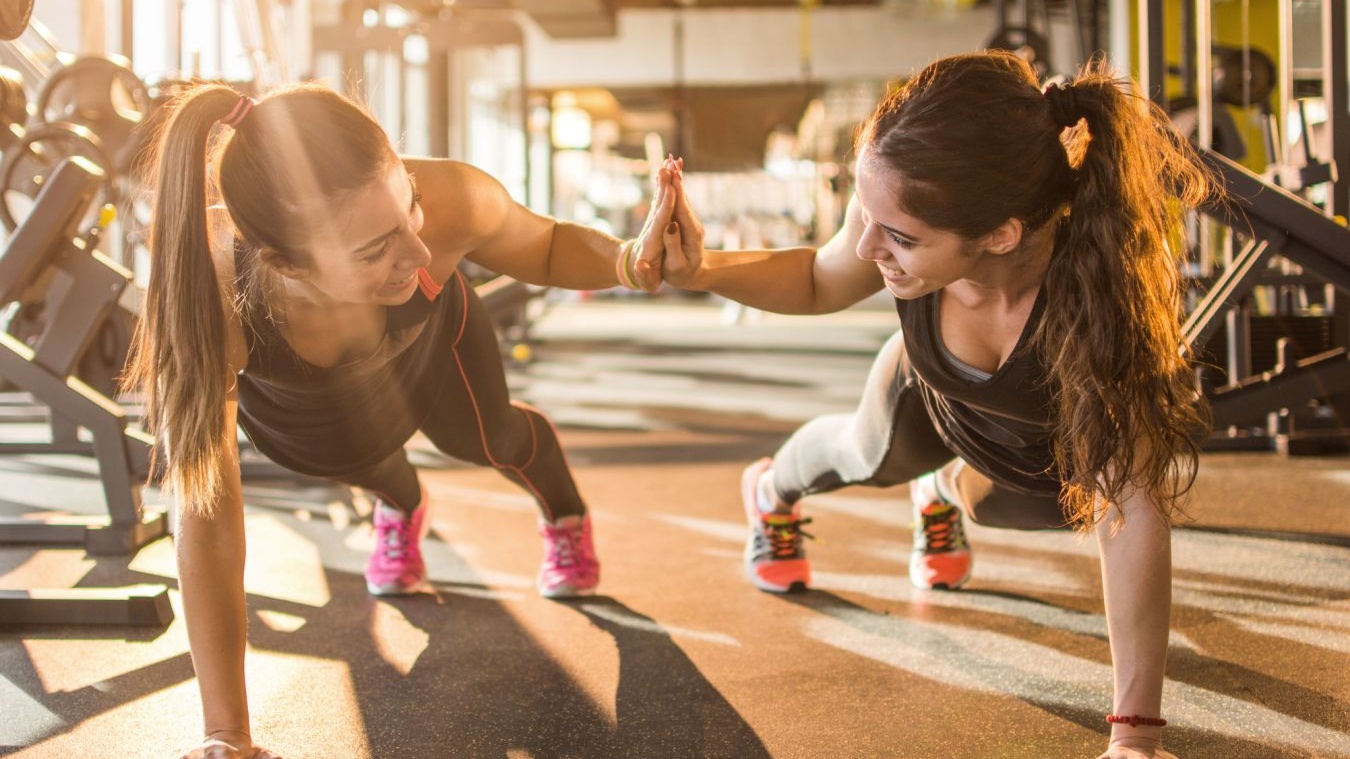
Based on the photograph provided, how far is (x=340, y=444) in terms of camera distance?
155 centimetres

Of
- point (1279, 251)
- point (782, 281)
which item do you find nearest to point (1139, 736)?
point (782, 281)

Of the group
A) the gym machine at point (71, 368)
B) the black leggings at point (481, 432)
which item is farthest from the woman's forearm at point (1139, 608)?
the gym machine at point (71, 368)

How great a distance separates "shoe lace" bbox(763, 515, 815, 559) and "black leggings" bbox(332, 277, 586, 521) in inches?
12.7

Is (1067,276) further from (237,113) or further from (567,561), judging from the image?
(567,561)

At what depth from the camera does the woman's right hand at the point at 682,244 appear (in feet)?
4.33

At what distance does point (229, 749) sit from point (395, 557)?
2.70ft

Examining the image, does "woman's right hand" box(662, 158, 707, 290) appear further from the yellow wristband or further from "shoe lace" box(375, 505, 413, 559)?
"shoe lace" box(375, 505, 413, 559)

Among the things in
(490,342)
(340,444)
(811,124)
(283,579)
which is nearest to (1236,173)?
(490,342)

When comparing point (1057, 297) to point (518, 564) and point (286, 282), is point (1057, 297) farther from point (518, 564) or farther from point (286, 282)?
point (518, 564)

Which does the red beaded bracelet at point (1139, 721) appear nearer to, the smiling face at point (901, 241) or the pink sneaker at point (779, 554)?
the smiling face at point (901, 241)

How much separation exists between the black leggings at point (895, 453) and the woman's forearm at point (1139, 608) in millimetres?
311

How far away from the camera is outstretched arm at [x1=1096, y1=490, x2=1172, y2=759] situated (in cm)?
115

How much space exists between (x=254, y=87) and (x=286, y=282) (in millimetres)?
2691

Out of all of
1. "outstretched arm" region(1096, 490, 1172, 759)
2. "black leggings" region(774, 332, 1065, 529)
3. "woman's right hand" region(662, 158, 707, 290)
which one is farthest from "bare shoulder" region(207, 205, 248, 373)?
"outstretched arm" region(1096, 490, 1172, 759)
